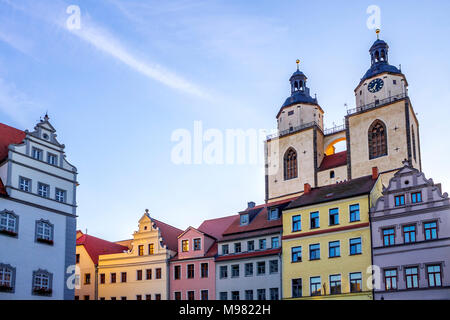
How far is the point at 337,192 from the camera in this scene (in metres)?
51.1

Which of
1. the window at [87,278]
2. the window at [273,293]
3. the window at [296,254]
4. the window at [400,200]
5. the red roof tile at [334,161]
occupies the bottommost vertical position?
the window at [273,293]

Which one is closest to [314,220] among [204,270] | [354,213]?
[354,213]

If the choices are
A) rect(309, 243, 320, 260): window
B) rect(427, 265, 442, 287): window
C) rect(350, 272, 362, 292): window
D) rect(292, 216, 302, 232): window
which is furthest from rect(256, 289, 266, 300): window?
rect(427, 265, 442, 287): window

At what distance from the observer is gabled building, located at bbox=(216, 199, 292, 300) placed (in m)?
51.5

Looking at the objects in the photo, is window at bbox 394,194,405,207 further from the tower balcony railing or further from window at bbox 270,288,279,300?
the tower balcony railing

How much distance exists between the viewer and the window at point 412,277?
43062mm

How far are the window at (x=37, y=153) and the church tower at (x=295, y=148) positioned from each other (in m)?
44.8

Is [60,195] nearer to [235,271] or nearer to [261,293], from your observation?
[235,271]

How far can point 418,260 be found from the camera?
1710 inches

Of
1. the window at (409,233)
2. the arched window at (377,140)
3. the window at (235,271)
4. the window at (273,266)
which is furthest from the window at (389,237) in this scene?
the arched window at (377,140)

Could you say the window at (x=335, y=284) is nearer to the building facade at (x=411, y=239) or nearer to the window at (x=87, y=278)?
the building facade at (x=411, y=239)
